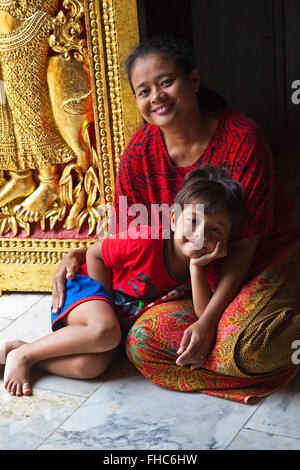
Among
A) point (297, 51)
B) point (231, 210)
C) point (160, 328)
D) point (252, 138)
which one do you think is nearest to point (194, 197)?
point (231, 210)

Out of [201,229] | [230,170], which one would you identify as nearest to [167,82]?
[230,170]

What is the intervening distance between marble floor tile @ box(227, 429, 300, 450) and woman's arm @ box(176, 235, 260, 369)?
0.26 m

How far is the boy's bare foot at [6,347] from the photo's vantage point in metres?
1.91

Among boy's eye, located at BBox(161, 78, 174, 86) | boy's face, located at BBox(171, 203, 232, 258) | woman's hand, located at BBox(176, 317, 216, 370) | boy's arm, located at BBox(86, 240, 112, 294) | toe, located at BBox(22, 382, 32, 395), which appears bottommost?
toe, located at BBox(22, 382, 32, 395)

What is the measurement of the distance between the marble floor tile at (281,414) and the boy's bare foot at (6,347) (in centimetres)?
75

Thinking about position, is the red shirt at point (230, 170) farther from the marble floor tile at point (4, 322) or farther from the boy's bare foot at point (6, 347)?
the marble floor tile at point (4, 322)

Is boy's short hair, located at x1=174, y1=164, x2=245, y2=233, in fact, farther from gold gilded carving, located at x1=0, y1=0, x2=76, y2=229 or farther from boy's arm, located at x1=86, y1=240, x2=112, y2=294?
gold gilded carving, located at x1=0, y1=0, x2=76, y2=229

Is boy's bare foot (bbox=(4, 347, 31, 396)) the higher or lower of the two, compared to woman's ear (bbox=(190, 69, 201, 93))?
lower

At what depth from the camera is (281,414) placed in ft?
5.24

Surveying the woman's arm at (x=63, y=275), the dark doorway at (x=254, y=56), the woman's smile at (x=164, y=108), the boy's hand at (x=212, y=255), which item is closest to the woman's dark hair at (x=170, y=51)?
the woman's smile at (x=164, y=108)

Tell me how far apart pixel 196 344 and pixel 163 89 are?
2.30 ft

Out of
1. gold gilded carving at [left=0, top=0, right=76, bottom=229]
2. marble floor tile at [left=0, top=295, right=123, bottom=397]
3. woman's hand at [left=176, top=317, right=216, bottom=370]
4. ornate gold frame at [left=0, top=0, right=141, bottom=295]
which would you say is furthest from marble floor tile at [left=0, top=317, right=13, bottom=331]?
woman's hand at [left=176, top=317, right=216, bottom=370]

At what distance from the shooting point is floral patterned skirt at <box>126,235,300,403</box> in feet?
5.46

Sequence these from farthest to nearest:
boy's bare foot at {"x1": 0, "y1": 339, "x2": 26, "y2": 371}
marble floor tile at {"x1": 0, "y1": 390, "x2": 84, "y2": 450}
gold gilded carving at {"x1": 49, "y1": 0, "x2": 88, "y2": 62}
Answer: gold gilded carving at {"x1": 49, "y1": 0, "x2": 88, "y2": 62} → boy's bare foot at {"x1": 0, "y1": 339, "x2": 26, "y2": 371} → marble floor tile at {"x1": 0, "y1": 390, "x2": 84, "y2": 450}
